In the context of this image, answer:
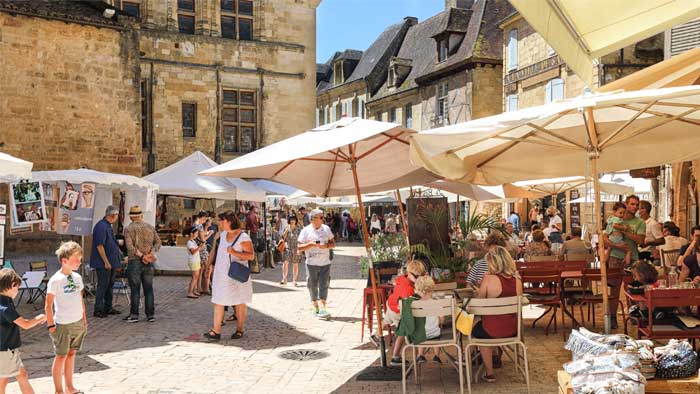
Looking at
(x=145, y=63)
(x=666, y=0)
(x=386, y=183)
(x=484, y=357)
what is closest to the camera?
(x=666, y=0)

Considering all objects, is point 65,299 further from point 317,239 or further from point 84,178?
point 84,178

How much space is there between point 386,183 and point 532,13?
175 inches

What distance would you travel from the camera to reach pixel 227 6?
24.5m

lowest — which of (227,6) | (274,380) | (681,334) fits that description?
(274,380)

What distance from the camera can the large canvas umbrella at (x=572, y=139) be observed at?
509cm

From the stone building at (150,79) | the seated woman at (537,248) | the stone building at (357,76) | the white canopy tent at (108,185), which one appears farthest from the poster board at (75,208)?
the stone building at (357,76)

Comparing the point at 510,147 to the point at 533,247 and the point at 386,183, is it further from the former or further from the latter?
the point at 533,247

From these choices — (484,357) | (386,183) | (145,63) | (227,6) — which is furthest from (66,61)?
(484,357)

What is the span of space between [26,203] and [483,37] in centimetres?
2713

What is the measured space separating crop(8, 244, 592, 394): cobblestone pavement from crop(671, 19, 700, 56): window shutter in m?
8.22

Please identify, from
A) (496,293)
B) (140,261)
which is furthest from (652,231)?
(140,261)

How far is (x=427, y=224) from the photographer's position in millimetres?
8922

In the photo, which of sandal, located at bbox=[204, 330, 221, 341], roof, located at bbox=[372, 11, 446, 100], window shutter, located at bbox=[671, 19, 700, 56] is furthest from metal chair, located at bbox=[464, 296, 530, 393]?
roof, located at bbox=[372, 11, 446, 100]

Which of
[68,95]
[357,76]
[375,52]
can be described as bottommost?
[68,95]
